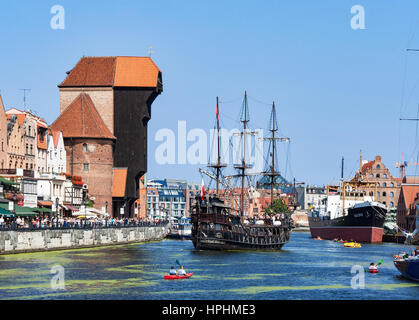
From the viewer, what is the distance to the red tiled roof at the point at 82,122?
140625 mm

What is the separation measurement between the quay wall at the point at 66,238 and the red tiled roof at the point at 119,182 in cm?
1352

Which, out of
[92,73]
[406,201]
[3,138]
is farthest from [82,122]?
Result: [406,201]

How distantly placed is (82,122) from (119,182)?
1198 centimetres

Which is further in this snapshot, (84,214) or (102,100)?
(102,100)

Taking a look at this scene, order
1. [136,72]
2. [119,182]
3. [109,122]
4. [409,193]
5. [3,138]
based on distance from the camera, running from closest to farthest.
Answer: [3,138] → [119,182] → [109,122] → [136,72] → [409,193]

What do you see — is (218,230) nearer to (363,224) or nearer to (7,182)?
(7,182)

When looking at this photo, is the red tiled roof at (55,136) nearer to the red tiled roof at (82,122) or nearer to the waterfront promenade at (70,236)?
the red tiled roof at (82,122)

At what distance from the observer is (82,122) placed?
14212 cm

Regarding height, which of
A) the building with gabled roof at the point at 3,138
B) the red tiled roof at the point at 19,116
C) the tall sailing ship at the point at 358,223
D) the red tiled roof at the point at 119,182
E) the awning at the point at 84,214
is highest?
the red tiled roof at the point at 19,116

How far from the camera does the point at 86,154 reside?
13988 centimetres

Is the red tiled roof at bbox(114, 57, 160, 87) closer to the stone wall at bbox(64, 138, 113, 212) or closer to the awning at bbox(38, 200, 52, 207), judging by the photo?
the stone wall at bbox(64, 138, 113, 212)

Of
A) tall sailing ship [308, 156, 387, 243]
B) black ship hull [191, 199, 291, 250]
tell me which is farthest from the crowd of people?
tall sailing ship [308, 156, 387, 243]

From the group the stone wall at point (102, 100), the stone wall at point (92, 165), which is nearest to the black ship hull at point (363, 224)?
the stone wall at point (92, 165)

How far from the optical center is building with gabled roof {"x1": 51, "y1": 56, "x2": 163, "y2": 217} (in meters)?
140
